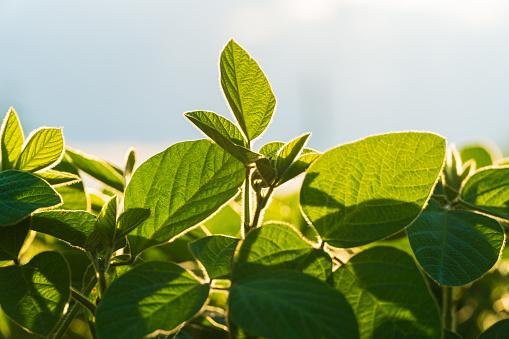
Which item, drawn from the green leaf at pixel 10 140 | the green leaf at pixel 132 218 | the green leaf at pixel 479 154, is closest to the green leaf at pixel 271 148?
the green leaf at pixel 132 218

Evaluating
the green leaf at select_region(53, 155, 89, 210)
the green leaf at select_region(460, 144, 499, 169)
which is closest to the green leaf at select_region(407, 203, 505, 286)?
the green leaf at select_region(53, 155, 89, 210)

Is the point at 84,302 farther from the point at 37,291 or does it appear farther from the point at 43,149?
the point at 43,149

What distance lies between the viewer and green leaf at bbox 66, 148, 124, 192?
787 mm

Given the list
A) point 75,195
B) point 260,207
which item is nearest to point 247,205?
point 260,207

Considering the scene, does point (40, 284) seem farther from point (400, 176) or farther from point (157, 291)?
point (400, 176)

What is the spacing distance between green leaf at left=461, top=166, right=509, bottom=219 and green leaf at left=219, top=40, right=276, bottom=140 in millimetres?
221

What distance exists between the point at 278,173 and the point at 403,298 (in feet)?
0.44

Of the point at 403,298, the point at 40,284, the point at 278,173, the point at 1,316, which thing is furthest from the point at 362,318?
the point at 1,316

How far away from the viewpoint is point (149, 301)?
48cm

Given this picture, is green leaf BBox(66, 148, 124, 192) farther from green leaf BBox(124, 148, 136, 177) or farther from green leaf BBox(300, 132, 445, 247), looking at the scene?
green leaf BBox(300, 132, 445, 247)

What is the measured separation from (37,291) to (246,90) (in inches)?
8.5

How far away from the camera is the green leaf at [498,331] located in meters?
0.59

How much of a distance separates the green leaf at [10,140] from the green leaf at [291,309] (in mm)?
300

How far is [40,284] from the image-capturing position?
0.58 metres
